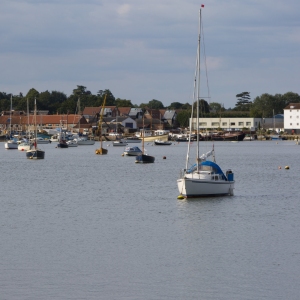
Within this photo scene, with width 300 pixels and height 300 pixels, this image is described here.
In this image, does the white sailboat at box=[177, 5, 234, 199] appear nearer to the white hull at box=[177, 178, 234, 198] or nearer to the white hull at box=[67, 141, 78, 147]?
the white hull at box=[177, 178, 234, 198]

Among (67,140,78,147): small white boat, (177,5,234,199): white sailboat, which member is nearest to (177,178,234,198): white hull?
(177,5,234,199): white sailboat

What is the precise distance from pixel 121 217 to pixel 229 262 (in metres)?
12.2

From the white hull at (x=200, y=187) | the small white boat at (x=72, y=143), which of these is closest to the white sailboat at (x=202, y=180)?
the white hull at (x=200, y=187)

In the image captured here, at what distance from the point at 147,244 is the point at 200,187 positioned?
11646 mm

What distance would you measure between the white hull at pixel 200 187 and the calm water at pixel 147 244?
1.51ft

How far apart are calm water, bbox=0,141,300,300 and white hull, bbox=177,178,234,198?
1.51 feet

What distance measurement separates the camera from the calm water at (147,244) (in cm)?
2242

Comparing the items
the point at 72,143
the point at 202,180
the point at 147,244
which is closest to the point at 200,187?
the point at 202,180

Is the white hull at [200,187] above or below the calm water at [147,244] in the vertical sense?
above

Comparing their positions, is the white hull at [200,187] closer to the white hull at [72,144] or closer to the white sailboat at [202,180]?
the white sailboat at [202,180]

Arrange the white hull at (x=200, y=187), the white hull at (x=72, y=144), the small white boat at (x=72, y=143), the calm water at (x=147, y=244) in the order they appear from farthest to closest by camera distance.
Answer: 1. the small white boat at (x=72, y=143)
2. the white hull at (x=72, y=144)
3. the white hull at (x=200, y=187)
4. the calm water at (x=147, y=244)

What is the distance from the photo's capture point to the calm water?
73.6ft

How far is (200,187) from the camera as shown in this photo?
40.7 metres

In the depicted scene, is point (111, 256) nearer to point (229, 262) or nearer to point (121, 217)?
point (229, 262)
